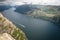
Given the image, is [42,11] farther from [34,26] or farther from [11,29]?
[11,29]

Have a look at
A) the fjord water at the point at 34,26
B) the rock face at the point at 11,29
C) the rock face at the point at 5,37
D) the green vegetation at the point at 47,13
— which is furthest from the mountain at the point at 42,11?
the rock face at the point at 5,37

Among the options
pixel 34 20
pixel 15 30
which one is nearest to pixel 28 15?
pixel 34 20

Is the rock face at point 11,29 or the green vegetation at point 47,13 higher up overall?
the green vegetation at point 47,13

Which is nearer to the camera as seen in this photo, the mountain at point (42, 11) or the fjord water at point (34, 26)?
the fjord water at point (34, 26)

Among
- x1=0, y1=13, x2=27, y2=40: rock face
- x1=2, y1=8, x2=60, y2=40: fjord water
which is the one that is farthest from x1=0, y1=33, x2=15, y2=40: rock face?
x1=2, y1=8, x2=60, y2=40: fjord water

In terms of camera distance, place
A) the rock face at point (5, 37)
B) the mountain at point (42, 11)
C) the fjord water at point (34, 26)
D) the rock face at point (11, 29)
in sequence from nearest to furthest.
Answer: the rock face at point (5, 37), the rock face at point (11, 29), the fjord water at point (34, 26), the mountain at point (42, 11)

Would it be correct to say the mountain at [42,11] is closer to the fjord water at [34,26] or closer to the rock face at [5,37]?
the fjord water at [34,26]

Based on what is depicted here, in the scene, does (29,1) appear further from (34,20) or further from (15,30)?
(15,30)

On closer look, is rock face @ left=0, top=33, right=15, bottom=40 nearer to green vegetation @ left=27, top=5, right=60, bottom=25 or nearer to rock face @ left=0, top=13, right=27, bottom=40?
rock face @ left=0, top=13, right=27, bottom=40

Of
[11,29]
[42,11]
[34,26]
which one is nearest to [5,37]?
[11,29]
